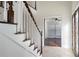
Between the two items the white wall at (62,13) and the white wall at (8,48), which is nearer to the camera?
the white wall at (8,48)

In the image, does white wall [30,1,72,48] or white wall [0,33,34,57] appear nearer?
white wall [0,33,34,57]

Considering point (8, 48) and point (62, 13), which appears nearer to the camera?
point (8, 48)

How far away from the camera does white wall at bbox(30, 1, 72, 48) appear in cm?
848

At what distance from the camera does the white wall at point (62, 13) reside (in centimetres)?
848

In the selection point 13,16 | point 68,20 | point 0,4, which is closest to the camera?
point 0,4

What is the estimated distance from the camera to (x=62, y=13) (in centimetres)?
851

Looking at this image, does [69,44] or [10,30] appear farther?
[69,44]

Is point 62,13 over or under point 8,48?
over

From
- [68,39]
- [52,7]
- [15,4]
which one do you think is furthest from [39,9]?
[15,4]

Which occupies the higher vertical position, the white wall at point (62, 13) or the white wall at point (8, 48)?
the white wall at point (62, 13)

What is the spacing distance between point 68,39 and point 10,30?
20.9 ft

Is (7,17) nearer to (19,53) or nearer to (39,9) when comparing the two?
(19,53)

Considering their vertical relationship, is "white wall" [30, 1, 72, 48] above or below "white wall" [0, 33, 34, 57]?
above

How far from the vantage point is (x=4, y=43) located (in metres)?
2.45
